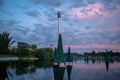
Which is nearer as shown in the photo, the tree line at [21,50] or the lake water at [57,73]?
the lake water at [57,73]

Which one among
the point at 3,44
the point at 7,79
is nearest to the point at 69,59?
the point at 7,79

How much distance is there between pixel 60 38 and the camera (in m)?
40.8

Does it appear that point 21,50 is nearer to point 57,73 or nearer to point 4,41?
point 4,41

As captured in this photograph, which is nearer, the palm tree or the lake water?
the lake water

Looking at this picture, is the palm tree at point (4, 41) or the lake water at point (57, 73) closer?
the lake water at point (57, 73)

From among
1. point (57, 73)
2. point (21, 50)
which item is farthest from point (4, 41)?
point (57, 73)

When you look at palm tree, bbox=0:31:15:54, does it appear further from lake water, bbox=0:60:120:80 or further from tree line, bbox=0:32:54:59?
lake water, bbox=0:60:120:80

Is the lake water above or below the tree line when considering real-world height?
below

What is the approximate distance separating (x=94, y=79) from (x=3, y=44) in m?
85.2

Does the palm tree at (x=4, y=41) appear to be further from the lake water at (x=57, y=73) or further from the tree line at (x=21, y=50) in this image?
the lake water at (x=57, y=73)

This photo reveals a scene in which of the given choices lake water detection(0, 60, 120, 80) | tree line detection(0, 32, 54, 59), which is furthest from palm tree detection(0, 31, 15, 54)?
lake water detection(0, 60, 120, 80)

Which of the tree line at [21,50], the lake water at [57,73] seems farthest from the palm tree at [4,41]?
the lake water at [57,73]

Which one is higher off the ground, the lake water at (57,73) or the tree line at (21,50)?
the tree line at (21,50)

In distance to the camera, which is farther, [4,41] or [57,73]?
[4,41]
